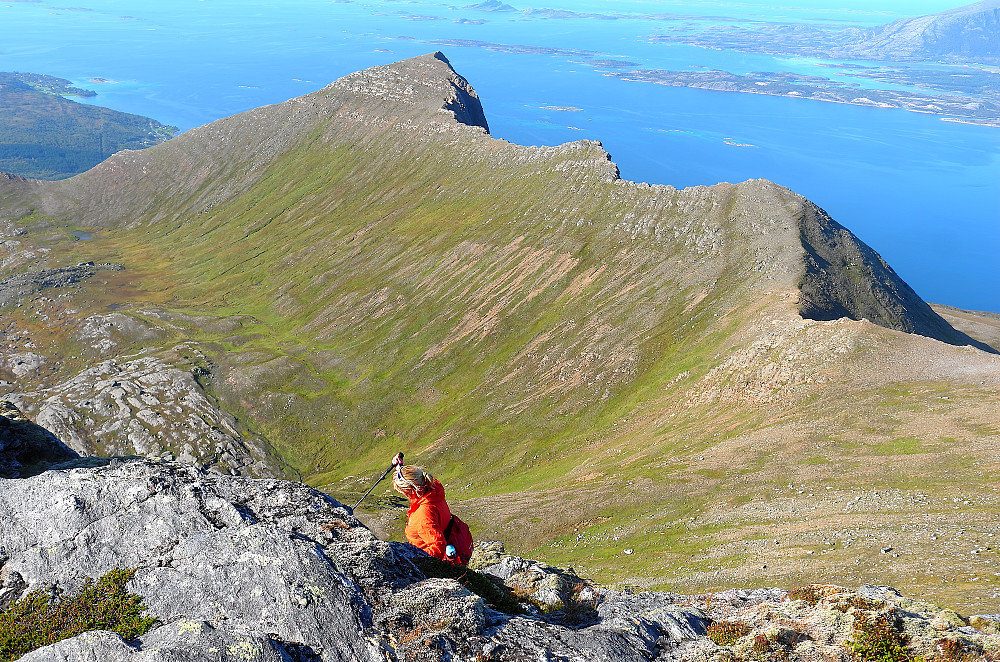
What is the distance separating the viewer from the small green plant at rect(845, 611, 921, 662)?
1183 cm

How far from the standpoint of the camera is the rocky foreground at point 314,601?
1059 cm

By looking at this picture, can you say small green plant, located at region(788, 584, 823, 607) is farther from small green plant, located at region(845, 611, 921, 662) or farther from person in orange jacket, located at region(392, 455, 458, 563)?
person in orange jacket, located at region(392, 455, 458, 563)

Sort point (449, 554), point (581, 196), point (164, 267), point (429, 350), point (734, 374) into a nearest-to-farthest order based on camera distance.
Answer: point (449, 554) < point (734, 374) < point (429, 350) < point (581, 196) < point (164, 267)

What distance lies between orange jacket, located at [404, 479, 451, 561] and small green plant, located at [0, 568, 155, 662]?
19.1ft

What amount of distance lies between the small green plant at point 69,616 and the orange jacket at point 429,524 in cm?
582

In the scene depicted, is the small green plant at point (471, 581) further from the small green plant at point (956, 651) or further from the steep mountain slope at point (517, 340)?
the steep mountain slope at point (517, 340)

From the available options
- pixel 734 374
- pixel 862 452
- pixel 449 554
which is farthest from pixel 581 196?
pixel 449 554

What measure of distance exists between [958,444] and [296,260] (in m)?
130

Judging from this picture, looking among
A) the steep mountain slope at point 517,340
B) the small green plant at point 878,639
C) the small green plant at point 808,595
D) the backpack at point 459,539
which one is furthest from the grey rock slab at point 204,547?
the steep mountain slope at point 517,340

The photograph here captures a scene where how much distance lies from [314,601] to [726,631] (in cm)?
937

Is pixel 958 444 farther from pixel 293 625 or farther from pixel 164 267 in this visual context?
pixel 164 267

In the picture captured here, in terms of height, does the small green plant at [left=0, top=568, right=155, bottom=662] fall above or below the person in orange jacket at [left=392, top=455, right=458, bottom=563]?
below

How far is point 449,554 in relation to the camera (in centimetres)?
1415

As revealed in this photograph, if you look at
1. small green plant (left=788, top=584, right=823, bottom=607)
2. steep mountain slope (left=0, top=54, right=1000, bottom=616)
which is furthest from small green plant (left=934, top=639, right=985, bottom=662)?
steep mountain slope (left=0, top=54, right=1000, bottom=616)
